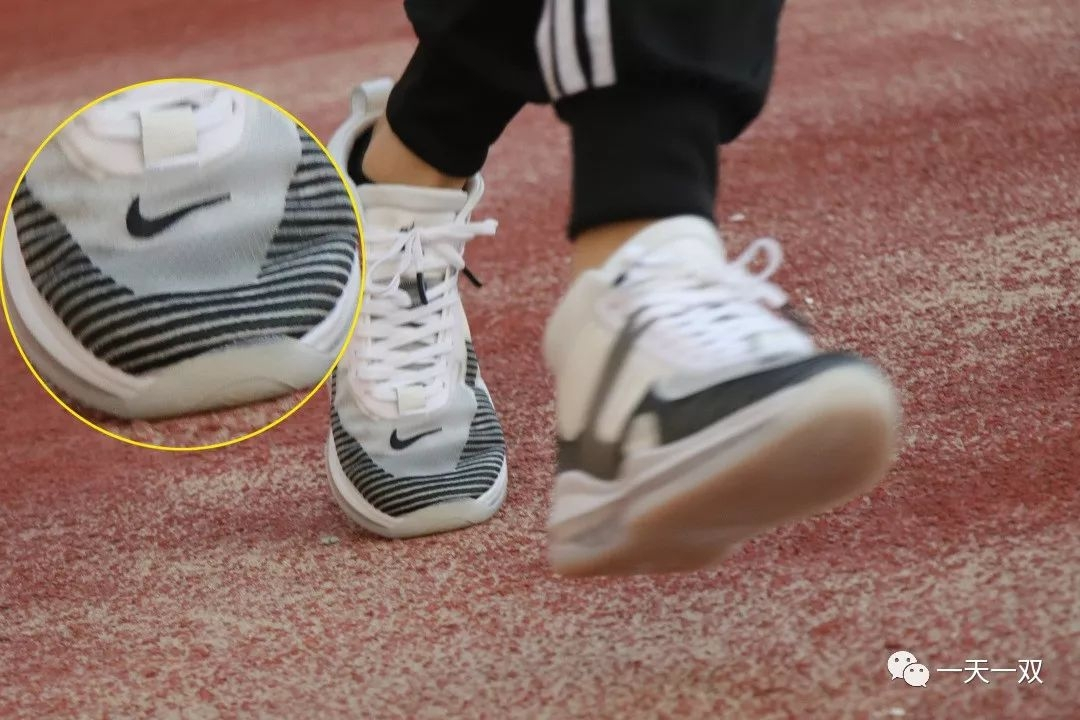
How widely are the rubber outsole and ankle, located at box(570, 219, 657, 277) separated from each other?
9 centimetres

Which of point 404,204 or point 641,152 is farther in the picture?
point 404,204

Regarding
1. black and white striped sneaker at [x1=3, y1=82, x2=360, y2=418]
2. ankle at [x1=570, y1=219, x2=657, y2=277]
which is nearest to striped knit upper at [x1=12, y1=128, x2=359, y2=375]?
black and white striped sneaker at [x1=3, y1=82, x2=360, y2=418]

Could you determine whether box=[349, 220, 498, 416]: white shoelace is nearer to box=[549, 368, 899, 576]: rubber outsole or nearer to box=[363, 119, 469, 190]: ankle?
box=[363, 119, 469, 190]: ankle

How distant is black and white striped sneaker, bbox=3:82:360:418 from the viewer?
0.43m

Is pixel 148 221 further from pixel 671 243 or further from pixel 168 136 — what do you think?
pixel 671 243

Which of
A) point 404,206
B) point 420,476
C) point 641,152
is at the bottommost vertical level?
point 420,476

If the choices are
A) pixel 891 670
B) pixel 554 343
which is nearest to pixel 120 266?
pixel 554 343

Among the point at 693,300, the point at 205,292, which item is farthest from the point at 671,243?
the point at 205,292

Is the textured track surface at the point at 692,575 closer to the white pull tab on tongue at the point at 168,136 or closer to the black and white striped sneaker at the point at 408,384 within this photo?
the black and white striped sneaker at the point at 408,384

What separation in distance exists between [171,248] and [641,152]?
0.19 m

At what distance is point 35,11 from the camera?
7.05 feet

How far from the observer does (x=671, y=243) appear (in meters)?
0.43

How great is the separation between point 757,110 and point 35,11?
2.09m

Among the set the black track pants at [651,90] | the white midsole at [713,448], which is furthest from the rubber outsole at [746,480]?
the black track pants at [651,90]
